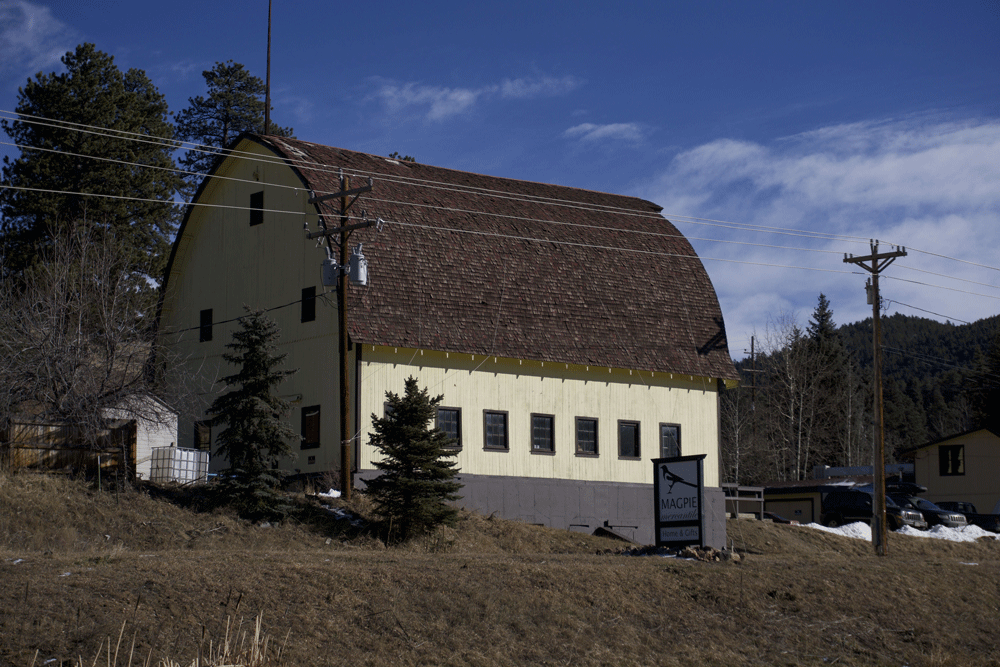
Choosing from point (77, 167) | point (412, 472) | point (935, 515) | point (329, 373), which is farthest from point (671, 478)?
point (77, 167)

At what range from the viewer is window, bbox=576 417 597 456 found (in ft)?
114

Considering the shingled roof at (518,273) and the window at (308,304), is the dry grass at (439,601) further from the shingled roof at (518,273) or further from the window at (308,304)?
the shingled roof at (518,273)

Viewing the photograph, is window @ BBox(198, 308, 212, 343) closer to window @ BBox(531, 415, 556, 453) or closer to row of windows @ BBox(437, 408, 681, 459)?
row of windows @ BBox(437, 408, 681, 459)

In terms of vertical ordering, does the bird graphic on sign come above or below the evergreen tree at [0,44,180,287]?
below

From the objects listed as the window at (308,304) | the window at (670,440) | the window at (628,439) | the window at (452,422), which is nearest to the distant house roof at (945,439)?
the window at (670,440)

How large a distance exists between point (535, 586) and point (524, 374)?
15.9 metres

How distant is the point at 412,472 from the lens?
25750 millimetres

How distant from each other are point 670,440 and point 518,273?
779cm

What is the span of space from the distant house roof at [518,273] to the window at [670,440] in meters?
2.01

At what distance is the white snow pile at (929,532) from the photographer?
3731 cm

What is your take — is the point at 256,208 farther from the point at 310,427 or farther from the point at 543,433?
the point at 543,433

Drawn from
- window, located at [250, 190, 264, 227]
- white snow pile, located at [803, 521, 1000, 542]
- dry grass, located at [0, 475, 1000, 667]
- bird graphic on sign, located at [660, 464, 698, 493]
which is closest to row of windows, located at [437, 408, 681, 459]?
white snow pile, located at [803, 521, 1000, 542]

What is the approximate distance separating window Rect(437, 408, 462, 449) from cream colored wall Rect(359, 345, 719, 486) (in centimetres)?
17

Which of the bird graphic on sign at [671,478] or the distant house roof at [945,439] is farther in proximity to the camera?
the distant house roof at [945,439]
